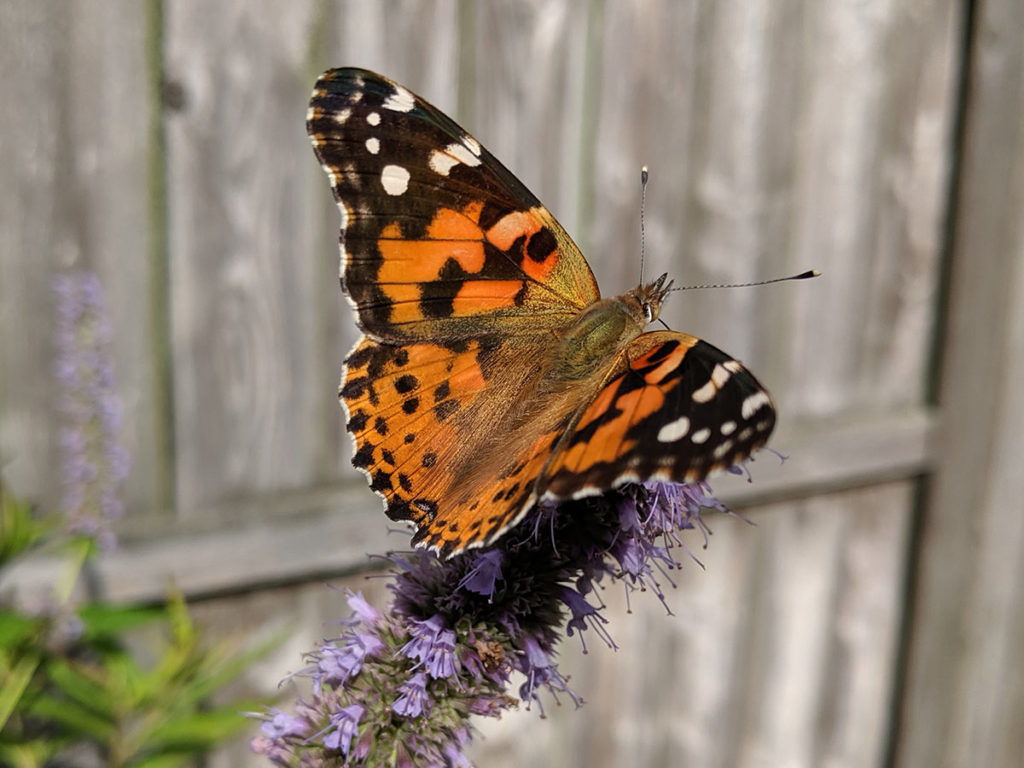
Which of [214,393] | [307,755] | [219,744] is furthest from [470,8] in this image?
[219,744]

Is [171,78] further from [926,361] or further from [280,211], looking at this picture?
[926,361]

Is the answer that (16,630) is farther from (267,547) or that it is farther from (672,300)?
(672,300)

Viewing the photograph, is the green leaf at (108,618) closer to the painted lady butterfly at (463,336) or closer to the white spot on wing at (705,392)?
the painted lady butterfly at (463,336)

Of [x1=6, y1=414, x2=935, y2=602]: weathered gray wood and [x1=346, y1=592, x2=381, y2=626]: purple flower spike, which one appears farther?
[x1=6, y1=414, x2=935, y2=602]: weathered gray wood

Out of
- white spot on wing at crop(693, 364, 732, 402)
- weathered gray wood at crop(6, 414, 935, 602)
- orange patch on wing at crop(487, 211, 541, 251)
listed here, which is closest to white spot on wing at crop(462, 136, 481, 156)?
orange patch on wing at crop(487, 211, 541, 251)

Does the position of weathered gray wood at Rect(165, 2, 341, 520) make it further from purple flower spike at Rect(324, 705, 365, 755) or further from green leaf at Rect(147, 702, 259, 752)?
purple flower spike at Rect(324, 705, 365, 755)

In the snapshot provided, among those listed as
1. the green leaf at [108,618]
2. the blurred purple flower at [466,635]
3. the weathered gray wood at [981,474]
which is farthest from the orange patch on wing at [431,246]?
the weathered gray wood at [981,474]
